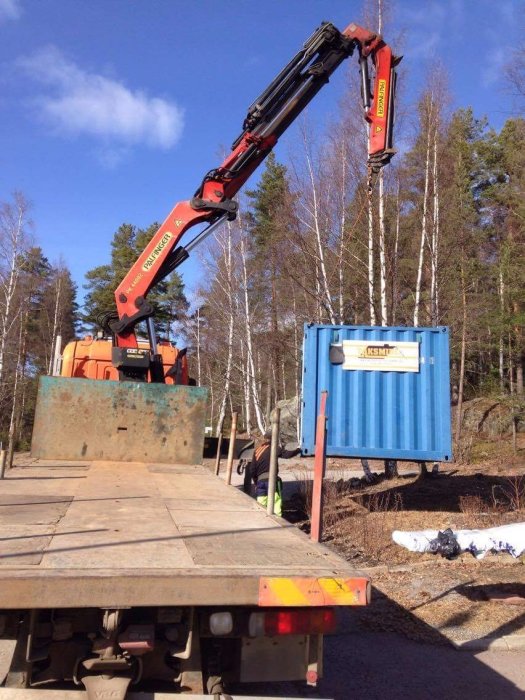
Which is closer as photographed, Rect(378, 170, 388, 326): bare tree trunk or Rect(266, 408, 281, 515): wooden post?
Rect(266, 408, 281, 515): wooden post

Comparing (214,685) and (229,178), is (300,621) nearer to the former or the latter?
(214,685)

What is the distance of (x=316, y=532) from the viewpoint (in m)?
3.56

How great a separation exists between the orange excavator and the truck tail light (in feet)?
20.0

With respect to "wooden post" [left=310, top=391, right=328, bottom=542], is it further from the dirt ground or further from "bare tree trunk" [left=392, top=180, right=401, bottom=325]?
"bare tree trunk" [left=392, top=180, right=401, bottom=325]

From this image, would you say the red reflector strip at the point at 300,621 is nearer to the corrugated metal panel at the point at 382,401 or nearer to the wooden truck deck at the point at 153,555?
the wooden truck deck at the point at 153,555

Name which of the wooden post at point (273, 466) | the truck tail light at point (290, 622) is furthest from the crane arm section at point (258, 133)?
the truck tail light at point (290, 622)

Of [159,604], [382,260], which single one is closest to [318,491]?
[159,604]

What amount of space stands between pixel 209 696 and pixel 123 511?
5.13 ft

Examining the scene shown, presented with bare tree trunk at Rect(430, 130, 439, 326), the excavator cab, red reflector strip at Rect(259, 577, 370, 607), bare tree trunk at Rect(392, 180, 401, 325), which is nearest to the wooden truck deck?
red reflector strip at Rect(259, 577, 370, 607)

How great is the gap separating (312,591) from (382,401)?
20.6ft

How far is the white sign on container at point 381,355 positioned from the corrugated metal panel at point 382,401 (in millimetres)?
64

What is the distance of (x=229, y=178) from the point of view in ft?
30.3

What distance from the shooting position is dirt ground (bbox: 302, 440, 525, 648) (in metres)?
5.53

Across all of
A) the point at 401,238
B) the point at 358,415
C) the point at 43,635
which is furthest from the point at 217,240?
the point at 43,635
